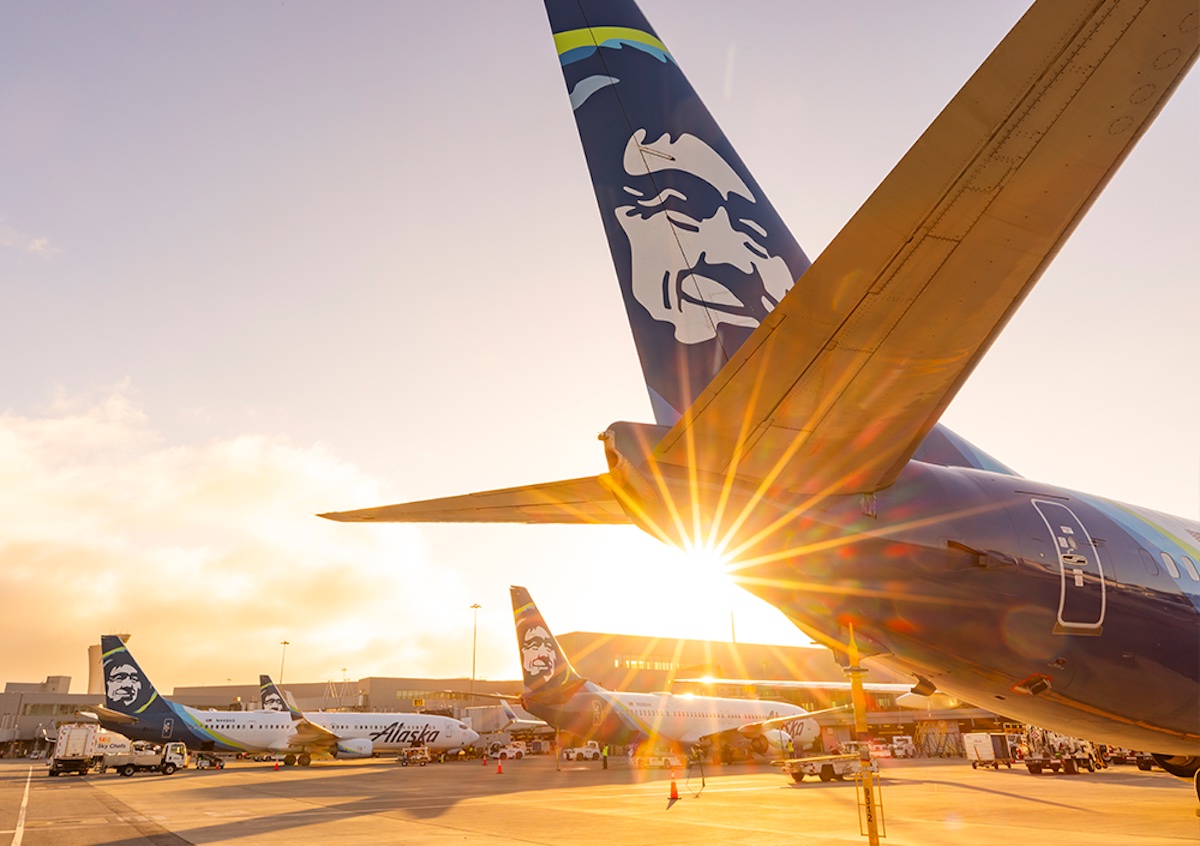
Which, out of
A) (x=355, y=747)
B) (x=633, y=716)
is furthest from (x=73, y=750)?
(x=633, y=716)

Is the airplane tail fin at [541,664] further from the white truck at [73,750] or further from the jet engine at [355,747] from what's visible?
the white truck at [73,750]

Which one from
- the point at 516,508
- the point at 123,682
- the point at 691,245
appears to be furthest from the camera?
the point at 123,682

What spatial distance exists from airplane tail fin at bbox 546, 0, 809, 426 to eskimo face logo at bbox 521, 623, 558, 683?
3416cm

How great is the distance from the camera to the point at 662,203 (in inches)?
268

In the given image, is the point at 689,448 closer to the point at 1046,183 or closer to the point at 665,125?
the point at 1046,183

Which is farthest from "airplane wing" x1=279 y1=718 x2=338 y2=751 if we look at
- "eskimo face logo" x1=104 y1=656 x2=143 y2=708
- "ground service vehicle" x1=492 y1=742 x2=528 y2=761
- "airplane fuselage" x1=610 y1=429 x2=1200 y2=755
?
"airplane fuselage" x1=610 y1=429 x2=1200 y2=755

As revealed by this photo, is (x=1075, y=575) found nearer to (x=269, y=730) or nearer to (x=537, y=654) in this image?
(x=537, y=654)

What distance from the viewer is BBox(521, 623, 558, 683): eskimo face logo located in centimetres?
3819

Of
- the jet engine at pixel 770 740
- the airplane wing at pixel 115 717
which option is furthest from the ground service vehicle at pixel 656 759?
the airplane wing at pixel 115 717

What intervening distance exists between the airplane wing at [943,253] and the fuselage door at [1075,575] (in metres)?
2.06

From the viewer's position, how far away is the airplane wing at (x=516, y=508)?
6.16 meters

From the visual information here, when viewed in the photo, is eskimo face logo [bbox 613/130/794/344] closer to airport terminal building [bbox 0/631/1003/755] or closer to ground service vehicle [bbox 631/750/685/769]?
ground service vehicle [bbox 631/750/685/769]

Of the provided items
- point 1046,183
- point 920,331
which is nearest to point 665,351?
point 920,331

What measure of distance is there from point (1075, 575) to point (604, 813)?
13930 millimetres
